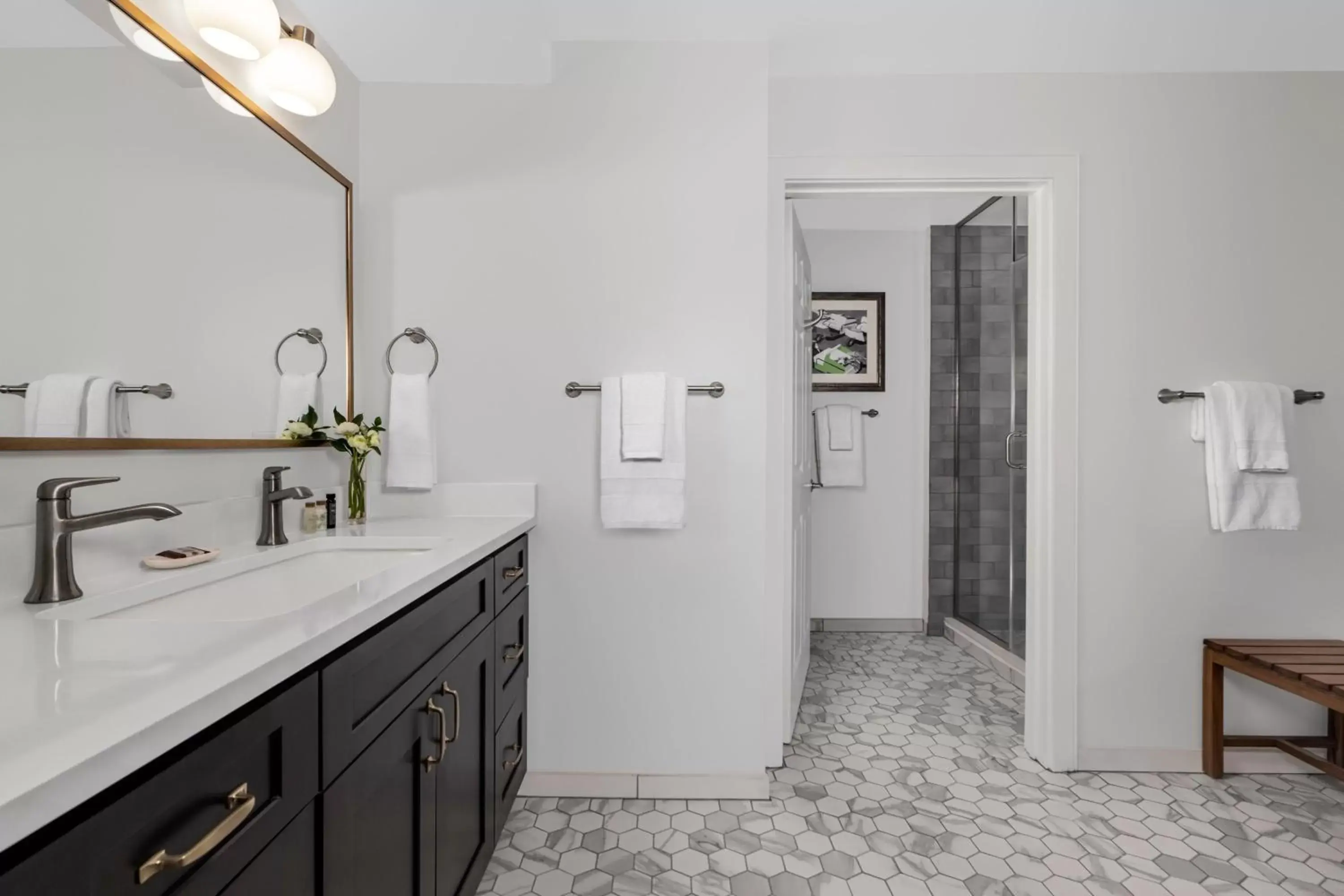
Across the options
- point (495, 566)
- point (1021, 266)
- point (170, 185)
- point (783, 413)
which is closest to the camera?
point (170, 185)

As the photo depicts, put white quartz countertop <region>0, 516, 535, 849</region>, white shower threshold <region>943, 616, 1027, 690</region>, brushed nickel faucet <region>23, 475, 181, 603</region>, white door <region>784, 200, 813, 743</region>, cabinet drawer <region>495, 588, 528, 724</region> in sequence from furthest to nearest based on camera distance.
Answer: white shower threshold <region>943, 616, 1027, 690</region>
white door <region>784, 200, 813, 743</region>
cabinet drawer <region>495, 588, 528, 724</region>
brushed nickel faucet <region>23, 475, 181, 603</region>
white quartz countertop <region>0, 516, 535, 849</region>

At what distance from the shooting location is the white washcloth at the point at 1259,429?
1931 mm

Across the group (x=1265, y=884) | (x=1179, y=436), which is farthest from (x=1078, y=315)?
(x=1265, y=884)

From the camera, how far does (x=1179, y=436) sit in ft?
6.70

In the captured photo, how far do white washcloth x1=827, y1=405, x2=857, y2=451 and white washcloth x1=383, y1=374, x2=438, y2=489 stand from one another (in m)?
2.10

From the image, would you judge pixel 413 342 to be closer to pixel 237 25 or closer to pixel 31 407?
pixel 237 25

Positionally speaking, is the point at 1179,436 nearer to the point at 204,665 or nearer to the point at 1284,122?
the point at 1284,122

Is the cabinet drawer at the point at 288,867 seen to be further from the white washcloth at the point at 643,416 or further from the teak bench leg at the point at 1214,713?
the teak bench leg at the point at 1214,713

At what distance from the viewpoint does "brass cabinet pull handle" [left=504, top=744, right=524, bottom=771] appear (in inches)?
63.6

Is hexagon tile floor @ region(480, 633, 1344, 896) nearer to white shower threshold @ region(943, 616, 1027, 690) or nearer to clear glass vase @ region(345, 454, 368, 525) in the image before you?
white shower threshold @ region(943, 616, 1027, 690)

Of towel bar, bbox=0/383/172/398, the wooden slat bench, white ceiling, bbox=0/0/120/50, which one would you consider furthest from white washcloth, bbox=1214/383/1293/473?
white ceiling, bbox=0/0/120/50

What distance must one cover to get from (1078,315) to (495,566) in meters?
1.88

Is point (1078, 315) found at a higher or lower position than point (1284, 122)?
lower

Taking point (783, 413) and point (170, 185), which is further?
point (783, 413)
